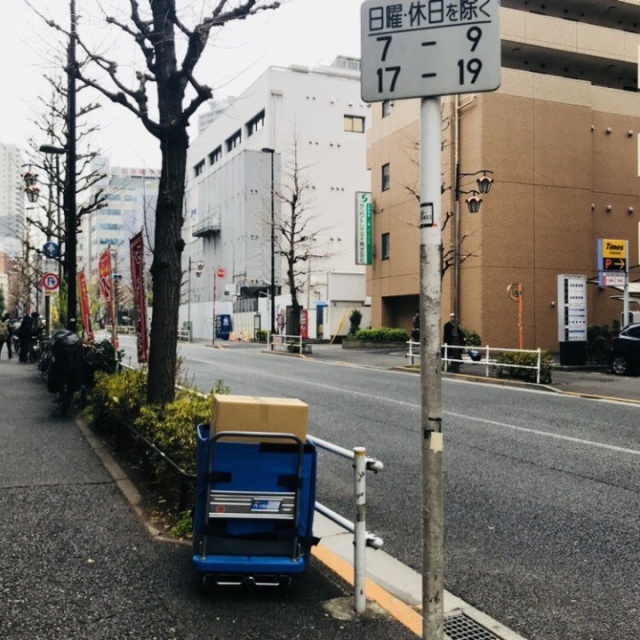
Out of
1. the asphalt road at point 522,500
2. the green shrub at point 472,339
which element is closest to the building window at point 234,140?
the green shrub at point 472,339

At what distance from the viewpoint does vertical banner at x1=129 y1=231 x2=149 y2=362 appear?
26.8 ft

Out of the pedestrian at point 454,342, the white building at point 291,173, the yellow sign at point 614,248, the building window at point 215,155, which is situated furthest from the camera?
the building window at point 215,155

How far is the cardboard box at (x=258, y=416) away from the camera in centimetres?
389

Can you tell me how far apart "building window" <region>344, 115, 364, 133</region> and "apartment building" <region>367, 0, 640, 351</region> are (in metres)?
27.7

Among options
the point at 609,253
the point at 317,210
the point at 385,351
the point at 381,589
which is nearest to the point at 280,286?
the point at 317,210

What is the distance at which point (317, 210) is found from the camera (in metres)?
57.6

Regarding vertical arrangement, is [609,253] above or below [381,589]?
above

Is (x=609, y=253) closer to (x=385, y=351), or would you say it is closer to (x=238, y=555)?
(x=385, y=351)

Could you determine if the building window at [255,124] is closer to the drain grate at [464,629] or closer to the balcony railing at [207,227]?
the balcony railing at [207,227]

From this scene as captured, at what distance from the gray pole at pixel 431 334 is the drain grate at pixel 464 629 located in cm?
96

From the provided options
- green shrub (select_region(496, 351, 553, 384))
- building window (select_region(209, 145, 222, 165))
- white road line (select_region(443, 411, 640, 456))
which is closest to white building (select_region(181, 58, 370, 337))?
building window (select_region(209, 145, 222, 165))

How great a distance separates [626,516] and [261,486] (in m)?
3.59

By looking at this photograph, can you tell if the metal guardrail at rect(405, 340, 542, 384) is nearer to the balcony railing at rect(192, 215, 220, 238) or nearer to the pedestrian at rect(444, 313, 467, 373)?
the pedestrian at rect(444, 313, 467, 373)

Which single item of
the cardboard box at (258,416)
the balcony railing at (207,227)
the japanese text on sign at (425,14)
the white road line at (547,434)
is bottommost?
the white road line at (547,434)
